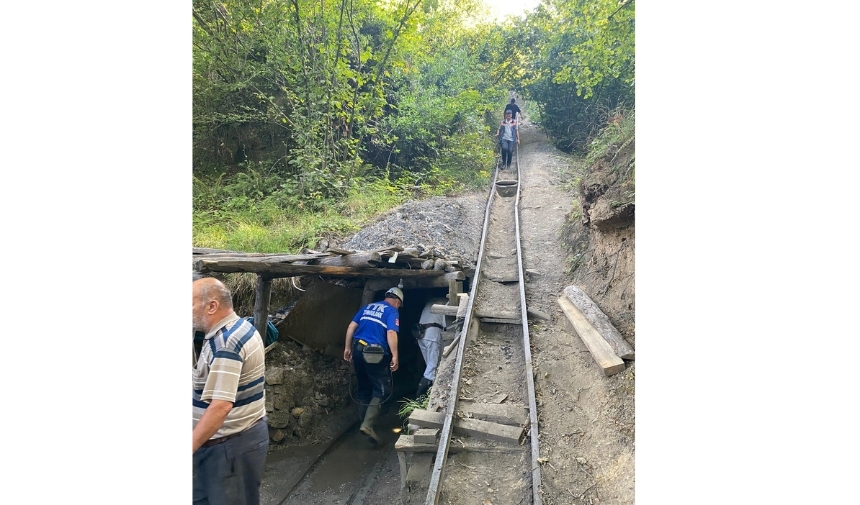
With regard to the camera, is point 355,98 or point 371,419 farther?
point 355,98

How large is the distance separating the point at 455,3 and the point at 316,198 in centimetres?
600

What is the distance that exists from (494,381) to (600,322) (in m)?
1.35

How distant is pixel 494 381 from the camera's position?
5066 mm

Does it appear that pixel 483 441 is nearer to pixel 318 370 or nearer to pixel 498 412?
pixel 498 412

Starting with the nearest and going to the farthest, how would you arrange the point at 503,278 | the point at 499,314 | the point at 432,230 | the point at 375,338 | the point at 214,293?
the point at 214,293 → the point at 375,338 → the point at 499,314 → the point at 503,278 → the point at 432,230

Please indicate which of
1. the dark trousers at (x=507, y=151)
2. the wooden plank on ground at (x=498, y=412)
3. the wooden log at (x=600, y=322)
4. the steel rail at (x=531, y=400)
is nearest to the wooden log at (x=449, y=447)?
the steel rail at (x=531, y=400)

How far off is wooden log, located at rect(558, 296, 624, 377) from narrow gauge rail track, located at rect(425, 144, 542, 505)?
0.58 meters

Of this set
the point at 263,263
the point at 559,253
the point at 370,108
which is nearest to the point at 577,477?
the point at 263,263

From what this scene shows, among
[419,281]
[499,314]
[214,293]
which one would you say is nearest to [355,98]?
[419,281]

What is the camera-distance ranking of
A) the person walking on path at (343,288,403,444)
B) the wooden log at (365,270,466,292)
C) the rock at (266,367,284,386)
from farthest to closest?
the wooden log at (365,270,466,292) < the rock at (266,367,284,386) < the person walking on path at (343,288,403,444)

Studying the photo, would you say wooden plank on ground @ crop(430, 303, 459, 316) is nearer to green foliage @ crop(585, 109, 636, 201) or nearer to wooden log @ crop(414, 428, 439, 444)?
wooden log @ crop(414, 428, 439, 444)

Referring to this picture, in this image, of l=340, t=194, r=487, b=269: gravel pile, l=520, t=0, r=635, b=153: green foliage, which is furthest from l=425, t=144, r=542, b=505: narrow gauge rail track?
l=520, t=0, r=635, b=153: green foliage

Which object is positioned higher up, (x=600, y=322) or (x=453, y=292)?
(x=453, y=292)

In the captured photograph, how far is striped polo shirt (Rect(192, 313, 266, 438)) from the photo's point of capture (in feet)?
7.84
